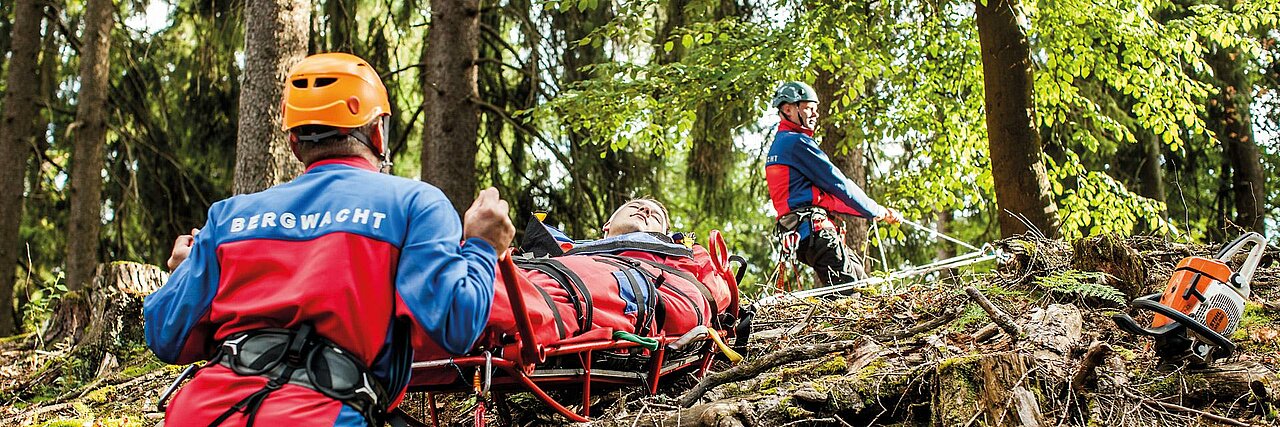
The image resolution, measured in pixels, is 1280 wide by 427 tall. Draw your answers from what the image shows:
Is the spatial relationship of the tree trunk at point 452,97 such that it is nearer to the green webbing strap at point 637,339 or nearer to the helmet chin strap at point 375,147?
the green webbing strap at point 637,339

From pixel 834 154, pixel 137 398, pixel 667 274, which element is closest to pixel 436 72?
pixel 834 154

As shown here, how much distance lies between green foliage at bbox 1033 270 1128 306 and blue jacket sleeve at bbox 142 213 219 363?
3.97 metres

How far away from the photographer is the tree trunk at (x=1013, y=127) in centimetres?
839

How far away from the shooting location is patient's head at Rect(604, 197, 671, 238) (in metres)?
5.41

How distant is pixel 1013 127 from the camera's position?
8.50 metres

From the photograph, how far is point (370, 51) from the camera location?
13203 mm

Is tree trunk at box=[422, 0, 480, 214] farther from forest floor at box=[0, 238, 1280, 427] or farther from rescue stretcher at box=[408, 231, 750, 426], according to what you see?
rescue stretcher at box=[408, 231, 750, 426]

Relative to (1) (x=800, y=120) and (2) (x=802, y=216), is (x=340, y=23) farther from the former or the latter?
(2) (x=802, y=216)

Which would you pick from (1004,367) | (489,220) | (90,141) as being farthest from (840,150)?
(489,220)

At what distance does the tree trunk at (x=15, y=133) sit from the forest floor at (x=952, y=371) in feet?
23.3

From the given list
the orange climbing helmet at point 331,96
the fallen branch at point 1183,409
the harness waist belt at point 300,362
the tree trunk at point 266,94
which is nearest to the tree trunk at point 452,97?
the tree trunk at point 266,94

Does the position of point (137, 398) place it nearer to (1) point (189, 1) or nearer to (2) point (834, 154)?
(2) point (834, 154)

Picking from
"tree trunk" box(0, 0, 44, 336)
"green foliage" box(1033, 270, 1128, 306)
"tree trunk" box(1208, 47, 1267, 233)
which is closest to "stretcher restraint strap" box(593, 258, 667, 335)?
"green foliage" box(1033, 270, 1128, 306)

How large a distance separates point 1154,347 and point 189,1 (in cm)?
1326
